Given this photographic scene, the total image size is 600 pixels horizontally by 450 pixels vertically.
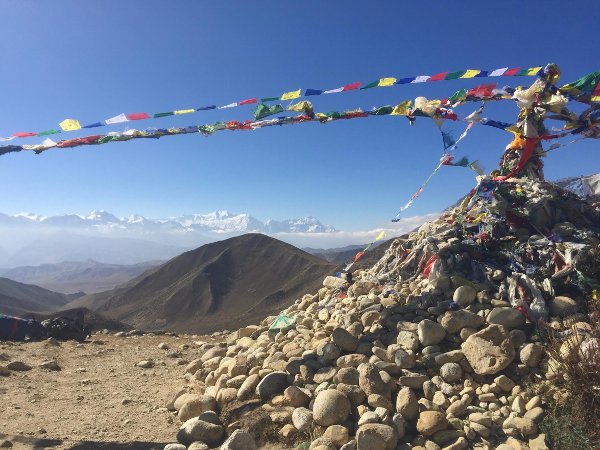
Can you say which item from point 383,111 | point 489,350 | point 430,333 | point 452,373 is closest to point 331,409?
point 452,373

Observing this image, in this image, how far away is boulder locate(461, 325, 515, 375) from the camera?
16.9 ft

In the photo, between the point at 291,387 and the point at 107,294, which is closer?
the point at 291,387

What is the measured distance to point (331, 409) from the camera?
15.9ft

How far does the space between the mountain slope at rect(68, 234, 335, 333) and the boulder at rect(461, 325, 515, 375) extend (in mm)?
30117

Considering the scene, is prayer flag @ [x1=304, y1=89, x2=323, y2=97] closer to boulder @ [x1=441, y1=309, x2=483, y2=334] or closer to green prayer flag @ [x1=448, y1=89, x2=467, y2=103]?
green prayer flag @ [x1=448, y1=89, x2=467, y2=103]

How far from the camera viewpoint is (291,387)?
18.0 feet

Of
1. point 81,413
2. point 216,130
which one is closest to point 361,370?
point 81,413

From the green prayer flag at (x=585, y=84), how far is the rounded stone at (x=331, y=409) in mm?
6259

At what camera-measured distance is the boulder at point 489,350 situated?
16.9ft

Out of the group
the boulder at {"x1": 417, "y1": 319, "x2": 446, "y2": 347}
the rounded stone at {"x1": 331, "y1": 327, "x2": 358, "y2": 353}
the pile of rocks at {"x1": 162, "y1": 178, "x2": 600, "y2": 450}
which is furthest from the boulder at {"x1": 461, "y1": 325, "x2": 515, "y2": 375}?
the rounded stone at {"x1": 331, "y1": 327, "x2": 358, "y2": 353}

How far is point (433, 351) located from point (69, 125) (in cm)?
739

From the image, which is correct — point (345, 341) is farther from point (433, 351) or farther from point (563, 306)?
point (563, 306)

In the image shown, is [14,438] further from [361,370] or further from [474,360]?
[474,360]

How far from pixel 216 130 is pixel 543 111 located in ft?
20.0
